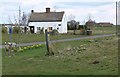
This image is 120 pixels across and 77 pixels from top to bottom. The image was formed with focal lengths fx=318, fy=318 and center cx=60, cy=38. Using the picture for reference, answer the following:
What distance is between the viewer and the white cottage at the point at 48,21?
3187 inches

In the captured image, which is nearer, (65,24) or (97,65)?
(97,65)

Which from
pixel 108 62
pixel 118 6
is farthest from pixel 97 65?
pixel 118 6

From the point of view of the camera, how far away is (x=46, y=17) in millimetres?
82938

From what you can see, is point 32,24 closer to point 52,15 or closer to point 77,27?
point 52,15

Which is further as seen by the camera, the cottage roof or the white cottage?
the cottage roof

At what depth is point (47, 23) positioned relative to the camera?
82062 mm

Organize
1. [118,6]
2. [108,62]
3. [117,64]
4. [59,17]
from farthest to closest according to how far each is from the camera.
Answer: [59,17] → [108,62] → [117,64] → [118,6]

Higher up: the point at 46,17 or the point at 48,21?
the point at 46,17

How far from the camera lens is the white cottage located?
8094cm

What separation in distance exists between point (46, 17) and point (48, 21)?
1.58 m

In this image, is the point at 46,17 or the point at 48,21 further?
the point at 46,17

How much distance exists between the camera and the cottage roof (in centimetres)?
8125

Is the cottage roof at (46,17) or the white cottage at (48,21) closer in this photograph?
the white cottage at (48,21)

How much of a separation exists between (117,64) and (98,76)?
271 cm
